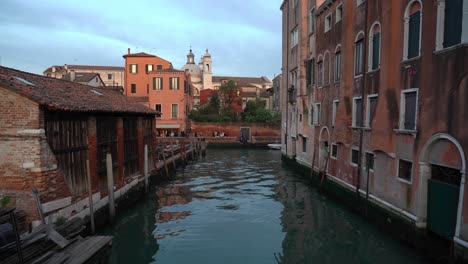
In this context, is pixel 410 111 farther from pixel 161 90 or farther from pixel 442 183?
pixel 161 90

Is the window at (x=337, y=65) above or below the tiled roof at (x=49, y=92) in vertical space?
above

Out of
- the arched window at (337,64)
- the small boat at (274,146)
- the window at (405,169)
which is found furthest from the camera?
the small boat at (274,146)

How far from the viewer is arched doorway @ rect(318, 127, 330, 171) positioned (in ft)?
48.9

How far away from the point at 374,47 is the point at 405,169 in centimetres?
401

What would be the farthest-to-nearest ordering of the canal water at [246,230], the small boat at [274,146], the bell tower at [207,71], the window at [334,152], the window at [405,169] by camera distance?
the bell tower at [207,71] → the small boat at [274,146] → the window at [334,152] → the window at [405,169] → the canal water at [246,230]

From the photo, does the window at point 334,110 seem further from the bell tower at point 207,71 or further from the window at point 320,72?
the bell tower at point 207,71

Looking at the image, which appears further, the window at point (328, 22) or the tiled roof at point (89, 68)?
the tiled roof at point (89, 68)

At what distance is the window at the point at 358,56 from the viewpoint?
36.8 ft

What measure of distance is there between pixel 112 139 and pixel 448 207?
9.48m

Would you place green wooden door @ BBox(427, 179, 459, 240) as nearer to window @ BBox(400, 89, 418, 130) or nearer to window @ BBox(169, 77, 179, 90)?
window @ BBox(400, 89, 418, 130)

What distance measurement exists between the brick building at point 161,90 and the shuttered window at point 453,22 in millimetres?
29095

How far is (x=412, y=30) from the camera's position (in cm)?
835

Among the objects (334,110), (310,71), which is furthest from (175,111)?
(334,110)

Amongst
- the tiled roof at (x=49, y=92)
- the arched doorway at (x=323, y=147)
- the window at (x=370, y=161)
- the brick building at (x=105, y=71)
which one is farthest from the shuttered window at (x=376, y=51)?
the brick building at (x=105, y=71)
